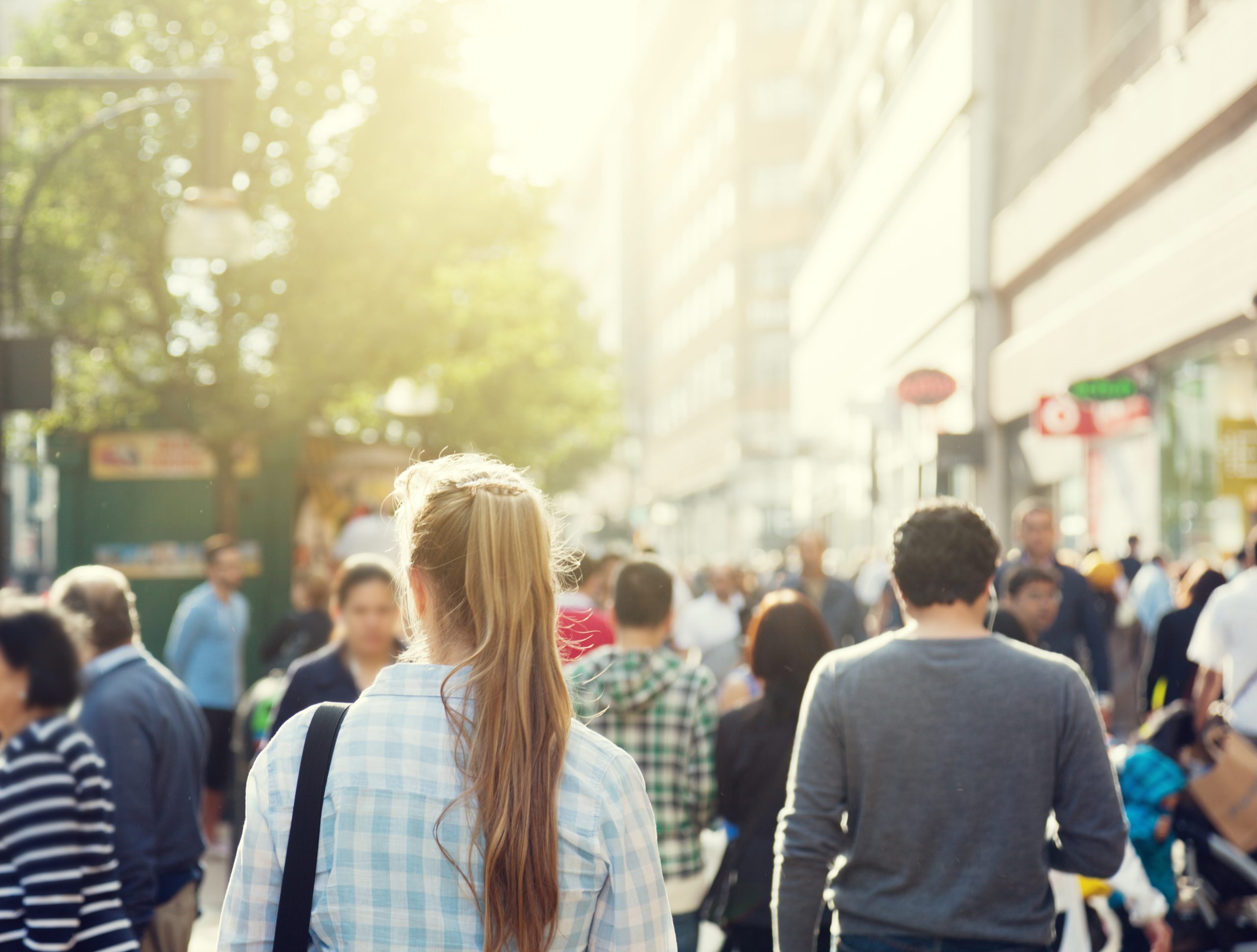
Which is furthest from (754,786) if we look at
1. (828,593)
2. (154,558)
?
(154,558)

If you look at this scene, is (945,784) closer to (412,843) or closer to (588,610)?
(412,843)

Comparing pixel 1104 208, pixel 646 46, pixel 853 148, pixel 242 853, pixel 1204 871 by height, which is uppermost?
pixel 646 46

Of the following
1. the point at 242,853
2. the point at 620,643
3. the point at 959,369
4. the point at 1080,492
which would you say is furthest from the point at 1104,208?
the point at 242,853

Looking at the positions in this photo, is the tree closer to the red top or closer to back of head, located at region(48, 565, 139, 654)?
the red top

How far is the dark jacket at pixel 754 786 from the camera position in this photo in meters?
5.14

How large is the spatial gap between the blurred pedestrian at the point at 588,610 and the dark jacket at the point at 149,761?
5.88ft

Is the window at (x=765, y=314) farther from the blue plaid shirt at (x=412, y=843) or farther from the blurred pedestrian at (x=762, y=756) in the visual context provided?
the blue plaid shirt at (x=412, y=843)

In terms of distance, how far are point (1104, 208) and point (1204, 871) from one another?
11.1m

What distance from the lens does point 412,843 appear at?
2223 mm

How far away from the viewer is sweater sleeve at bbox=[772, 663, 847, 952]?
3.62 metres

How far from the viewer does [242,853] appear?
2299mm

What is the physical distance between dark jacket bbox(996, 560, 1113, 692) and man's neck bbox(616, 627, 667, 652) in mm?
3493

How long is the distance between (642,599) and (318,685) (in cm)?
137

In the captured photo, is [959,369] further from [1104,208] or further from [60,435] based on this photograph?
[60,435]
